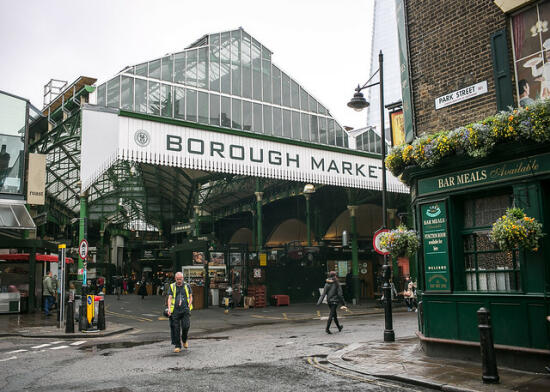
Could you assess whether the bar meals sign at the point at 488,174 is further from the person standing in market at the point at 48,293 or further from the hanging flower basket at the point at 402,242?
the person standing in market at the point at 48,293

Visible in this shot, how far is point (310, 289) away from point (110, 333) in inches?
666

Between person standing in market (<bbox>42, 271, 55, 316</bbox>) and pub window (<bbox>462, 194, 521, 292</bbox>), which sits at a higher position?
pub window (<bbox>462, 194, 521, 292</bbox>)

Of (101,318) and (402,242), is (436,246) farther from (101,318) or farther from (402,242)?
(101,318)

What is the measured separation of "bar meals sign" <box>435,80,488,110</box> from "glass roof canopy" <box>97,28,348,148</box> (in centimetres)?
1316

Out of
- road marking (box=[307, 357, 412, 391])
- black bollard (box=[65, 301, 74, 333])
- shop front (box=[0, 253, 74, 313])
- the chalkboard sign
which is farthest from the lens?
shop front (box=[0, 253, 74, 313])

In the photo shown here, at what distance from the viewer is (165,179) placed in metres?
35.3

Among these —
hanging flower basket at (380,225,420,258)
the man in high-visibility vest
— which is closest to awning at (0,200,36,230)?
the man in high-visibility vest

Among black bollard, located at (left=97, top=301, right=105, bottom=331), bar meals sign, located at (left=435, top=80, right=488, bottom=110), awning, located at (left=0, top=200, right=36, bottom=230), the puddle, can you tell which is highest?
bar meals sign, located at (left=435, top=80, right=488, bottom=110)

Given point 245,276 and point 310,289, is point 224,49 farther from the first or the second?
point 310,289

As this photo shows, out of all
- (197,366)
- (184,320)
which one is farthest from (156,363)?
(184,320)

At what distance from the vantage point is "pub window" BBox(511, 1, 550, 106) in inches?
355

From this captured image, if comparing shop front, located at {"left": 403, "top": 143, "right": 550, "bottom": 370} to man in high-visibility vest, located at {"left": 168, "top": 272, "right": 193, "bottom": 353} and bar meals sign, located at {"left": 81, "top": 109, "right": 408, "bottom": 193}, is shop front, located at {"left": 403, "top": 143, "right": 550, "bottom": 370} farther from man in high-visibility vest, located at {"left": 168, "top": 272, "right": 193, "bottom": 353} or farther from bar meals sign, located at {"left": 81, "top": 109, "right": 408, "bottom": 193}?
bar meals sign, located at {"left": 81, "top": 109, "right": 408, "bottom": 193}

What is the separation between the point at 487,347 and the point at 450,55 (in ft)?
19.9

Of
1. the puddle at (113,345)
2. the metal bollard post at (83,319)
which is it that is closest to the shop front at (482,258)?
the puddle at (113,345)
